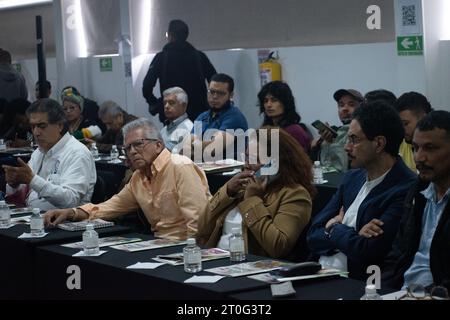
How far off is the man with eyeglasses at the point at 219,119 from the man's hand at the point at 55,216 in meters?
2.74

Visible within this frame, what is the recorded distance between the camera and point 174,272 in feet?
11.8

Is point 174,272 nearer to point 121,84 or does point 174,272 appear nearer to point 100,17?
point 121,84

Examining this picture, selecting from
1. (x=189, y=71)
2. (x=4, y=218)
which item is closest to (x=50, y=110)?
(x=4, y=218)

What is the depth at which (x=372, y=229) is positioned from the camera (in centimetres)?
367

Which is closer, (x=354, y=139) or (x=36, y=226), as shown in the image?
(x=354, y=139)

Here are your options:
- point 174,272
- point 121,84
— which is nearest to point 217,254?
point 174,272

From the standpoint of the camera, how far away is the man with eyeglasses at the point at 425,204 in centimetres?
340

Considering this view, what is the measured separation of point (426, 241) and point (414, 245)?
0.17ft

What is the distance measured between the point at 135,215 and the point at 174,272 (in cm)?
168

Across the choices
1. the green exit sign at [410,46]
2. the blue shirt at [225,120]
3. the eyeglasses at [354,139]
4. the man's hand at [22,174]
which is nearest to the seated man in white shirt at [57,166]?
the man's hand at [22,174]

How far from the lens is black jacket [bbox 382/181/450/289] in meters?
3.27

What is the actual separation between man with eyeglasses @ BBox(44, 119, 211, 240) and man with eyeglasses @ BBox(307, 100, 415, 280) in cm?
87

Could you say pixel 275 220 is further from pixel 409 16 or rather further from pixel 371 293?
pixel 409 16

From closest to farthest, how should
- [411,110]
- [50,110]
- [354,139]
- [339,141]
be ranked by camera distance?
[354,139] → [411,110] → [50,110] → [339,141]
